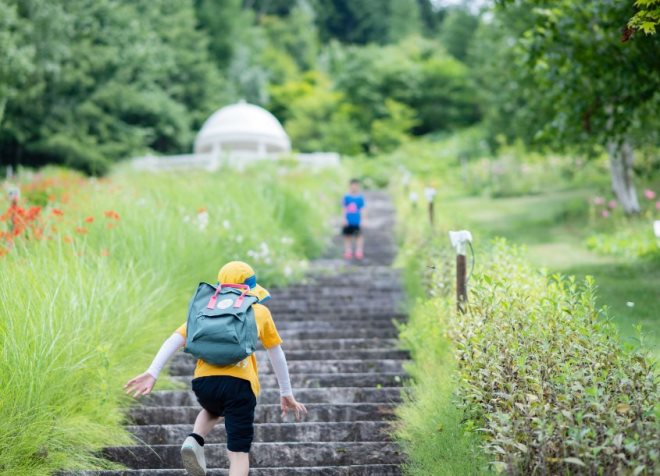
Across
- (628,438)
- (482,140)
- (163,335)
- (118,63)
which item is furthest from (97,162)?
(628,438)

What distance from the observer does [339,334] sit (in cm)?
897

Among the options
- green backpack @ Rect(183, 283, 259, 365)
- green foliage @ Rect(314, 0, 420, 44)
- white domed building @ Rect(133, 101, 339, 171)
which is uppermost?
green foliage @ Rect(314, 0, 420, 44)

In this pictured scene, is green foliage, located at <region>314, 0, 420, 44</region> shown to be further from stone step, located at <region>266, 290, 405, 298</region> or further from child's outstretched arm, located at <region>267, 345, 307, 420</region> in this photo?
child's outstretched arm, located at <region>267, 345, 307, 420</region>

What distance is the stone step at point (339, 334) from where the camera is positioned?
8.86 metres

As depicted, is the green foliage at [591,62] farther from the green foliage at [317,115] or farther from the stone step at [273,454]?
the green foliage at [317,115]

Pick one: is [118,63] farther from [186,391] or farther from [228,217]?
[186,391]

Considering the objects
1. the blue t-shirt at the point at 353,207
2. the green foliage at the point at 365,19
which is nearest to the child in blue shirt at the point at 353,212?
the blue t-shirt at the point at 353,207

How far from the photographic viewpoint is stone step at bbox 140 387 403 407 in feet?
22.6

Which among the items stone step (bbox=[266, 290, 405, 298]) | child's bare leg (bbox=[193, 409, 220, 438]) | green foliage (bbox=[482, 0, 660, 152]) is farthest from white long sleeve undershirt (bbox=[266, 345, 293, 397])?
green foliage (bbox=[482, 0, 660, 152])

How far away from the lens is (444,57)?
50000mm

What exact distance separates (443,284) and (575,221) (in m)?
10.2

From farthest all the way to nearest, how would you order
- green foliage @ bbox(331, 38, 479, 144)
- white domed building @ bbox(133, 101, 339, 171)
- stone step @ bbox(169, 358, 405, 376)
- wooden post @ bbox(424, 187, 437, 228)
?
green foliage @ bbox(331, 38, 479, 144) < white domed building @ bbox(133, 101, 339, 171) < wooden post @ bbox(424, 187, 437, 228) < stone step @ bbox(169, 358, 405, 376)

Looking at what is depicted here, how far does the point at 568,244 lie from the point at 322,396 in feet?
29.8

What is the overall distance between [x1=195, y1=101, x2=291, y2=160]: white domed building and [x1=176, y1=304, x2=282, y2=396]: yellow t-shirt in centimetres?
2785
